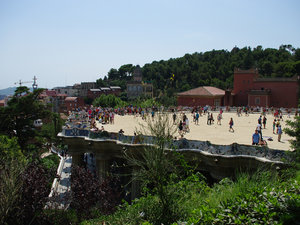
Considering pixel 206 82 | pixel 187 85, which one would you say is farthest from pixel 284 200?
pixel 187 85

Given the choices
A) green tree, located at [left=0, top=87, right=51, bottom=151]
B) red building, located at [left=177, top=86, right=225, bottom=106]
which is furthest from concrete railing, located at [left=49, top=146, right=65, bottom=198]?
red building, located at [left=177, top=86, right=225, bottom=106]

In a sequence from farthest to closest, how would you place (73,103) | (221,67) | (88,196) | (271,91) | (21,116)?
(73,103), (221,67), (271,91), (21,116), (88,196)

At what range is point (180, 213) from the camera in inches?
366

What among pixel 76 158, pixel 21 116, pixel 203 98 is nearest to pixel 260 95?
pixel 203 98

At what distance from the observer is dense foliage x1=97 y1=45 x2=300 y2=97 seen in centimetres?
7950

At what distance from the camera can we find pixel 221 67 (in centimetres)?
9394

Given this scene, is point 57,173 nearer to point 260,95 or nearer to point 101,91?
point 260,95

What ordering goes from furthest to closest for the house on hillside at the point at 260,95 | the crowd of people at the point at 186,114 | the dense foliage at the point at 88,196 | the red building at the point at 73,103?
the red building at the point at 73,103, the house on hillside at the point at 260,95, the crowd of people at the point at 186,114, the dense foliage at the point at 88,196

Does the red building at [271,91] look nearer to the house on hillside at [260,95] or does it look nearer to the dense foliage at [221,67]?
the house on hillside at [260,95]

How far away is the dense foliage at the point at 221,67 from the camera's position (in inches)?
3130

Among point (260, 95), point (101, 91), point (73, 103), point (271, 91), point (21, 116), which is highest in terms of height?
point (101, 91)

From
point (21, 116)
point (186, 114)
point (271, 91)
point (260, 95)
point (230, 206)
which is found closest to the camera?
point (230, 206)

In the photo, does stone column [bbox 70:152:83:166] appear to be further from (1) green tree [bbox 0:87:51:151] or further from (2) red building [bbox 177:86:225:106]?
(2) red building [bbox 177:86:225:106]

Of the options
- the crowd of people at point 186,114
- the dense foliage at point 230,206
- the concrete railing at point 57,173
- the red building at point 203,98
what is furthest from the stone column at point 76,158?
the red building at point 203,98
